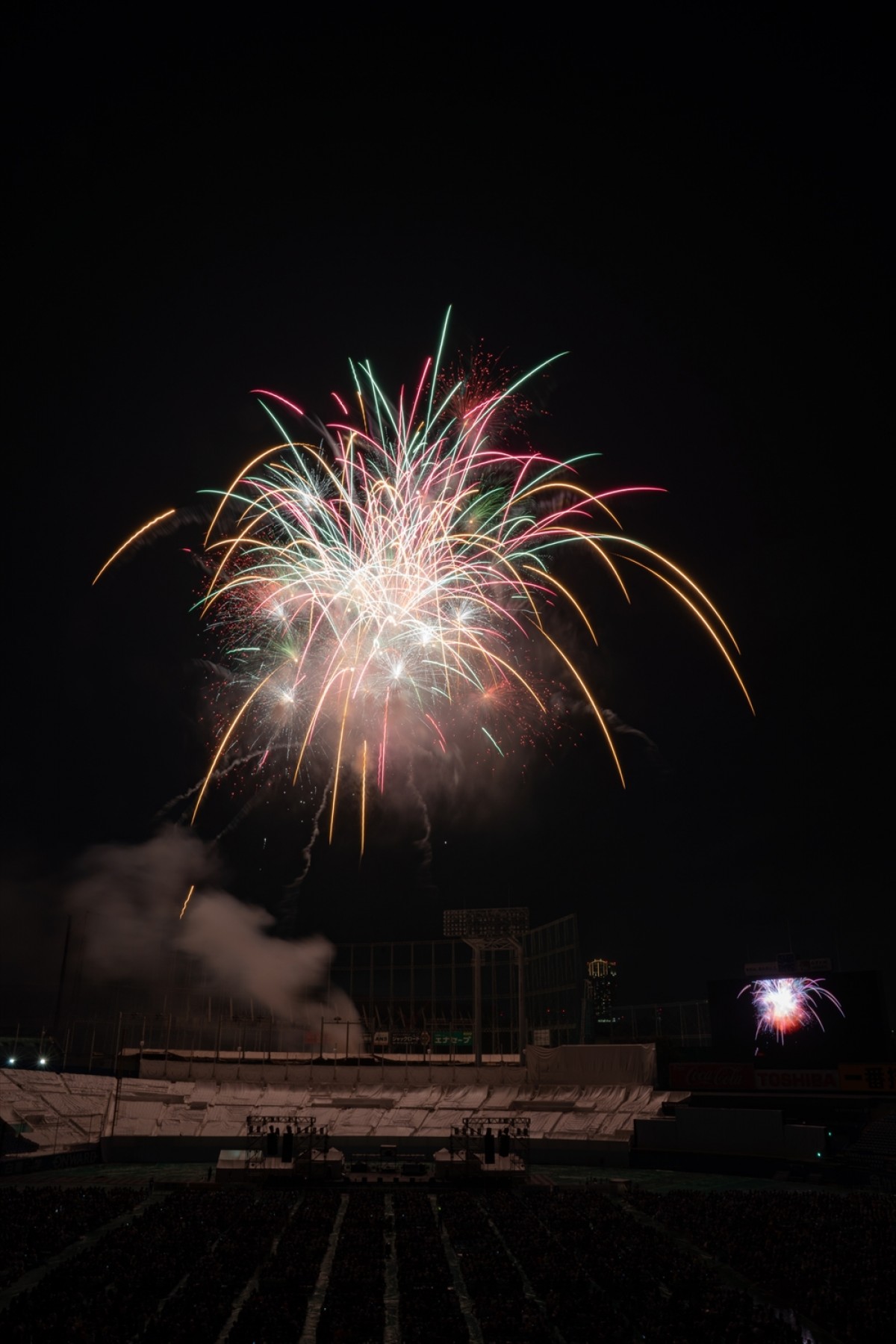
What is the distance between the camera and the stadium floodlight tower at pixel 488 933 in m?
63.4

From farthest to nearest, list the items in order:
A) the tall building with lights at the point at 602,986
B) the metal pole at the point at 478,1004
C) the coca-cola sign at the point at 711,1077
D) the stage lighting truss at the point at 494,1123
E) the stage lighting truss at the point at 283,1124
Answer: the tall building with lights at the point at 602,986 → the metal pole at the point at 478,1004 → the stage lighting truss at the point at 494,1123 → the stage lighting truss at the point at 283,1124 → the coca-cola sign at the point at 711,1077

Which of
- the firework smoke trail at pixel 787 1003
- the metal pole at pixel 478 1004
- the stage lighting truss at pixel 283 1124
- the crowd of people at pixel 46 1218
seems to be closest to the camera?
the crowd of people at pixel 46 1218

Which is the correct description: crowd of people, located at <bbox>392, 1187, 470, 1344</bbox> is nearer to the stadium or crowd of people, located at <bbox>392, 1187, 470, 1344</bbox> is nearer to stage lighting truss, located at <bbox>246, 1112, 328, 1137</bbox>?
the stadium

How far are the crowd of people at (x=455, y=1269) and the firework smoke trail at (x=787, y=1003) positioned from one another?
1422 cm

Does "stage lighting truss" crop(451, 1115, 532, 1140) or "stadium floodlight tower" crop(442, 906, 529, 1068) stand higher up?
"stadium floodlight tower" crop(442, 906, 529, 1068)

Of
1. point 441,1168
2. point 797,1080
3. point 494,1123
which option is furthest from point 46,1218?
point 797,1080

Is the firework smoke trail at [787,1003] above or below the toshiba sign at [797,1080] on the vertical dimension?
above

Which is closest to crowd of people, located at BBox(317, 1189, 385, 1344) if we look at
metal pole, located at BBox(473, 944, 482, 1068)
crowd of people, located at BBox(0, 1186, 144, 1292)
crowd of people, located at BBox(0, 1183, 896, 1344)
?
crowd of people, located at BBox(0, 1183, 896, 1344)

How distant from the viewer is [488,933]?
64.0 m

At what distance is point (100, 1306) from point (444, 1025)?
56291 millimetres

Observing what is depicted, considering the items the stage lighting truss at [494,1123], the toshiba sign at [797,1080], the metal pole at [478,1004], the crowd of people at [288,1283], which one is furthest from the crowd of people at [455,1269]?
the metal pole at [478,1004]

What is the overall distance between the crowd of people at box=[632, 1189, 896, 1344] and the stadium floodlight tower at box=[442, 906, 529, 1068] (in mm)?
27762

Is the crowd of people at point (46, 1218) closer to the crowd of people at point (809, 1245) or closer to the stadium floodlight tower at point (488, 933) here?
the crowd of people at point (809, 1245)

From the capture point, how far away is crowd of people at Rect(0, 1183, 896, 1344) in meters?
20.1
